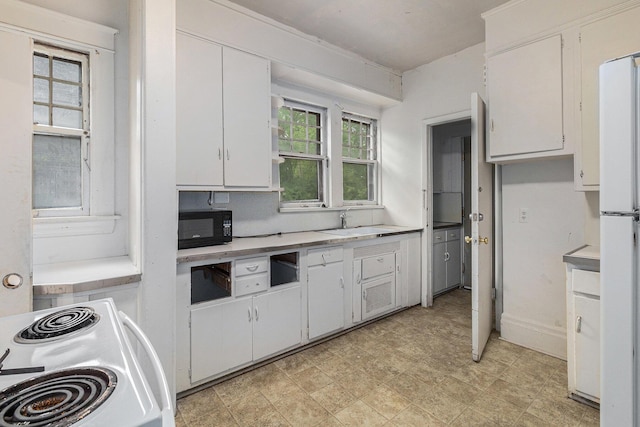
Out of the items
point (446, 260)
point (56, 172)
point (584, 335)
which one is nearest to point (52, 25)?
point (56, 172)

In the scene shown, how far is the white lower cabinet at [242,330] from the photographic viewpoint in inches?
82.0

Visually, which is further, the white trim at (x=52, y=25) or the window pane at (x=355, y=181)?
the window pane at (x=355, y=181)

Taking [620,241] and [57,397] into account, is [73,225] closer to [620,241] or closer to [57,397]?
[57,397]

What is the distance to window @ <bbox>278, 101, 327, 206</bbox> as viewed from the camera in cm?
331

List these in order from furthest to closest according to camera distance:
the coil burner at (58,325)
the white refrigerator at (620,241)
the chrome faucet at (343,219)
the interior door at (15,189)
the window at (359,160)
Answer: the window at (359,160) → the chrome faucet at (343,219) → the interior door at (15,189) → the white refrigerator at (620,241) → the coil burner at (58,325)

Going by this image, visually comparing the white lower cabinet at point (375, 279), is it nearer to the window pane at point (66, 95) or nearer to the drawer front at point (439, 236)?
the drawer front at point (439, 236)

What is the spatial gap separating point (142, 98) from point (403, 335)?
9.41ft

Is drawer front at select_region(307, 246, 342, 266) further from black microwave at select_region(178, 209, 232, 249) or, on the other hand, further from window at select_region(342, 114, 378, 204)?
window at select_region(342, 114, 378, 204)

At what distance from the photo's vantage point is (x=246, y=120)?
104 inches

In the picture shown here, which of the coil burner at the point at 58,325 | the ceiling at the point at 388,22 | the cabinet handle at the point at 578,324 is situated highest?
the ceiling at the point at 388,22

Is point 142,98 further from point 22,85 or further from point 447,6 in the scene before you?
point 447,6

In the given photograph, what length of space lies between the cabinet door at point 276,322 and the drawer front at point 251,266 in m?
0.21

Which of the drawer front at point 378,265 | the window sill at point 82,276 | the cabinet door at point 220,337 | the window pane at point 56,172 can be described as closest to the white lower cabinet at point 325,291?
the drawer front at point 378,265

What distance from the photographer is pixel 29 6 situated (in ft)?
6.23
